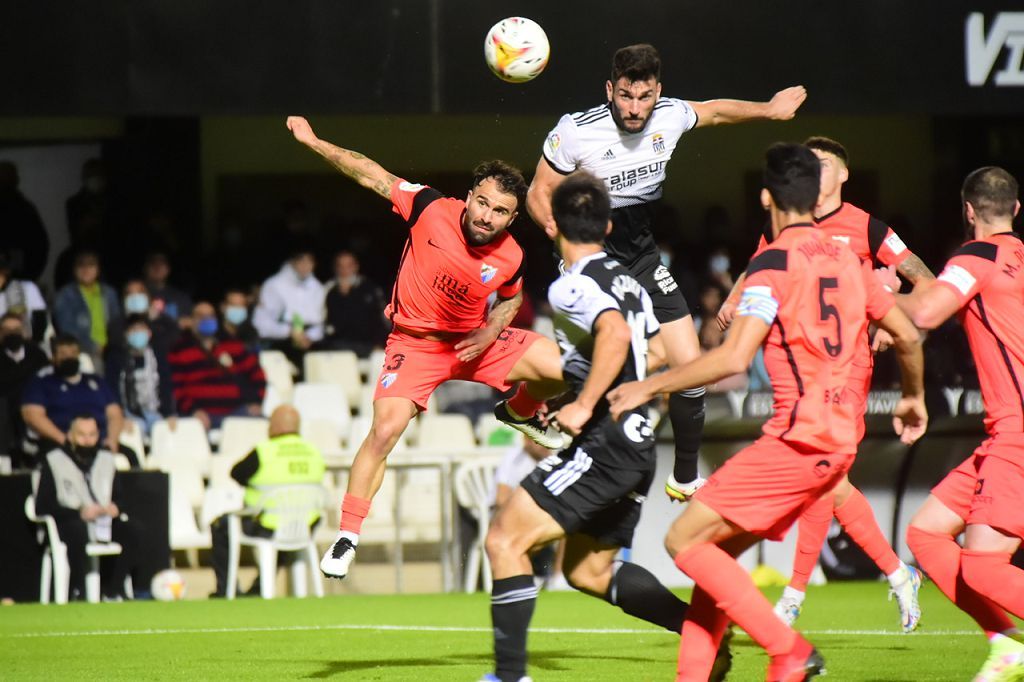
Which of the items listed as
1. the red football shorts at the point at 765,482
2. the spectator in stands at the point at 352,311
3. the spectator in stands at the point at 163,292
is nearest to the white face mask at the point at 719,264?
the spectator in stands at the point at 352,311

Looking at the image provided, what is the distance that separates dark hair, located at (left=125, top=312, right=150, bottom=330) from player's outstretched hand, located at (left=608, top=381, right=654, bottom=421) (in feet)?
38.0

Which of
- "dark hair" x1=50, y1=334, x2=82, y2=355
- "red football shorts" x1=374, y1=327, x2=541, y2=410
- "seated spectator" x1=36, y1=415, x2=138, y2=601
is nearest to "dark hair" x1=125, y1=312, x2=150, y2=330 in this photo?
"dark hair" x1=50, y1=334, x2=82, y2=355

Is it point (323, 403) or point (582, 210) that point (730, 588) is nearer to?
point (582, 210)

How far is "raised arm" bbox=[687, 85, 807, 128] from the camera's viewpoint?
353 inches

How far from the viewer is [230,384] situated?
17203 mm

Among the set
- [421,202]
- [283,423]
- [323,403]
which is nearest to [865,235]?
[421,202]

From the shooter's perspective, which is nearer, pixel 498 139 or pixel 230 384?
pixel 230 384

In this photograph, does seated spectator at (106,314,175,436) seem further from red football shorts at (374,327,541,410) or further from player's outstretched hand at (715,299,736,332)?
player's outstretched hand at (715,299,736,332)

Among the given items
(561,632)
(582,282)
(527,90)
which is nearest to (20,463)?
(527,90)

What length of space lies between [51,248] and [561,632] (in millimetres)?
10378

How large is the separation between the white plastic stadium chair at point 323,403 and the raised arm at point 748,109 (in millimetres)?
8547

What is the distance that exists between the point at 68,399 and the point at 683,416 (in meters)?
8.36

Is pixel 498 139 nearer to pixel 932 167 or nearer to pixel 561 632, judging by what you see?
pixel 932 167

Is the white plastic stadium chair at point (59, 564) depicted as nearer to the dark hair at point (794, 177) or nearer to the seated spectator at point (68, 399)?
the seated spectator at point (68, 399)
